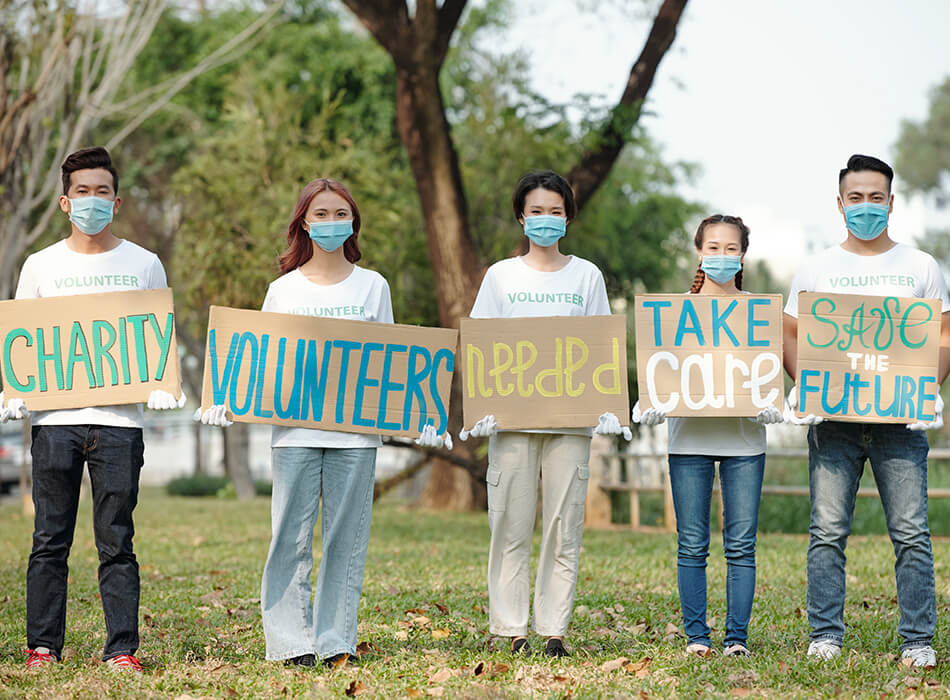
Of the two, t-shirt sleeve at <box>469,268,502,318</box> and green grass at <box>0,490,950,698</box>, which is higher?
t-shirt sleeve at <box>469,268,502,318</box>

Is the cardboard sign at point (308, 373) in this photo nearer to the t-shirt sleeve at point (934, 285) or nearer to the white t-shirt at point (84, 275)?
the white t-shirt at point (84, 275)

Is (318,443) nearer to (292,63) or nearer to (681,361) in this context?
(681,361)

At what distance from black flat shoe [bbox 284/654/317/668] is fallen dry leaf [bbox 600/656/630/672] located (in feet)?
3.89

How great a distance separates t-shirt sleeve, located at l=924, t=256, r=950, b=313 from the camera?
5039 mm

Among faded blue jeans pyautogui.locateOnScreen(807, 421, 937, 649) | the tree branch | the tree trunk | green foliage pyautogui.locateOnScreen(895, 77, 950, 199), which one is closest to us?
faded blue jeans pyautogui.locateOnScreen(807, 421, 937, 649)

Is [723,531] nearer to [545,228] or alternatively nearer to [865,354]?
[865,354]

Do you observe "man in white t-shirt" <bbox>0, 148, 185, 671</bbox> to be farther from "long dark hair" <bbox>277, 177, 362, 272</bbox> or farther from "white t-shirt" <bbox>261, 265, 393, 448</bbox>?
"long dark hair" <bbox>277, 177, 362, 272</bbox>

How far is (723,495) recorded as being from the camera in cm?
513

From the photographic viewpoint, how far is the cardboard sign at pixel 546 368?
504cm

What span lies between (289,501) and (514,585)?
104 centimetres

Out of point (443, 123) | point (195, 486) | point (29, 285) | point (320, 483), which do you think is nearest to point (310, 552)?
point (320, 483)

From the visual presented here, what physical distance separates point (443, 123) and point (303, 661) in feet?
27.0

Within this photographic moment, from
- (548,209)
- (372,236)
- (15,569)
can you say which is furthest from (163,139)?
(548,209)

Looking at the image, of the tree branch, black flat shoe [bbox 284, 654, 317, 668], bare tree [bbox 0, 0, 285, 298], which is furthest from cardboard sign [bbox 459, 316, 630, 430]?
bare tree [bbox 0, 0, 285, 298]
